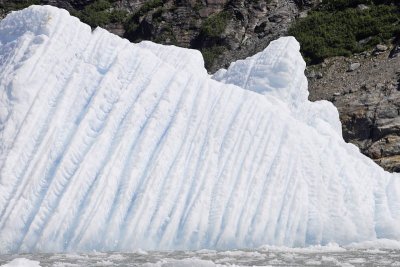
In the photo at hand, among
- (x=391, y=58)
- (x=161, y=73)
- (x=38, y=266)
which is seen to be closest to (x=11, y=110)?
(x=161, y=73)

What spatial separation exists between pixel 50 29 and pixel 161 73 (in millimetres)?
2015

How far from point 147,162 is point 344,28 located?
24882 mm

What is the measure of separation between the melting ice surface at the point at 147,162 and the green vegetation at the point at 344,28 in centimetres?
1978

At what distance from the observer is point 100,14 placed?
40844mm

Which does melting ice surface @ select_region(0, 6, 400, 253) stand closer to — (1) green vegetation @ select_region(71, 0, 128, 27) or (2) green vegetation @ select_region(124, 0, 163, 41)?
(2) green vegetation @ select_region(124, 0, 163, 41)

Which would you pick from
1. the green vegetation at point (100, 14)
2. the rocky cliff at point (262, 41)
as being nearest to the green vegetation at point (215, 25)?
the rocky cliff at point (262, 41)

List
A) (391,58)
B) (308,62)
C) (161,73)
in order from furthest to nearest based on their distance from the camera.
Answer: (308,62) → (391,58) → (161,73)

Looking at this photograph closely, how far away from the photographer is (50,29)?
10.3 meters

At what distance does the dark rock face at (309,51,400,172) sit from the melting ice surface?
9.67 meters

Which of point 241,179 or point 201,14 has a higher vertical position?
point 201,14

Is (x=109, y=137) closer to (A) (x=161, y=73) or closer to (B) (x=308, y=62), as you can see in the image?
(A) (x=161, y=73)

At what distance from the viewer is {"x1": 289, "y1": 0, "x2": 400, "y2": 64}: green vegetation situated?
29766 mm

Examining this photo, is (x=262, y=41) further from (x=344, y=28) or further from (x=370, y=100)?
(x=370, y=100)

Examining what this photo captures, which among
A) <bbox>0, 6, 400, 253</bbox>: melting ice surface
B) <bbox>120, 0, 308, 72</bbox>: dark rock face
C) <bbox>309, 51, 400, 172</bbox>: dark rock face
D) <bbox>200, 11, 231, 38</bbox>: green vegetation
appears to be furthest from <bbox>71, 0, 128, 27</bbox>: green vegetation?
<bbox>0, 6, 400, 253</bbox>: melting ice surface
